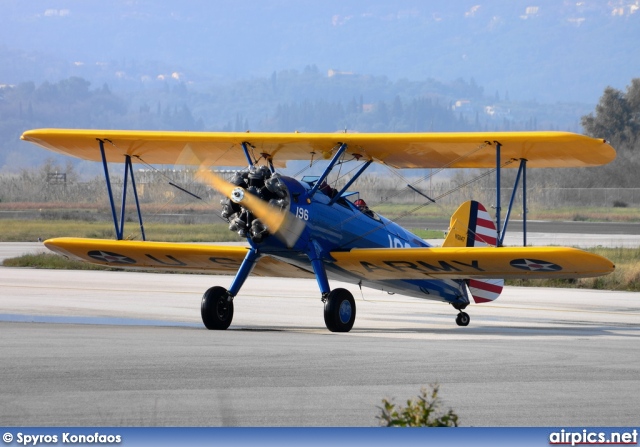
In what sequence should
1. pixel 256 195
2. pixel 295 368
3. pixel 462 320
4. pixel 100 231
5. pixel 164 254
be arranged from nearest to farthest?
pixel 295 368, pixel 256 195, pixel 164 254, pixel 462 320, pixel 100 231

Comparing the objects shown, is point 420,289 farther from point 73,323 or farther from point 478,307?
point 73,323

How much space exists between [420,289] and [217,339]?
212 inches

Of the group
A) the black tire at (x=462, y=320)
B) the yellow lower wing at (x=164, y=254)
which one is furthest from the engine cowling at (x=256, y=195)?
the black tire at (x=462, y=320)

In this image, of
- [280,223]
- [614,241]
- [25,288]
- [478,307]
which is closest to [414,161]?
[280,223]

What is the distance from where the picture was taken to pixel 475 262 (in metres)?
13.8

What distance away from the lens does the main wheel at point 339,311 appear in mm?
13281

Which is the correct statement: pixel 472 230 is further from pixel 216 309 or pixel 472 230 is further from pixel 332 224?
pixel 216 309

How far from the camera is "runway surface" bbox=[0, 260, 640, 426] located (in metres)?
7.05

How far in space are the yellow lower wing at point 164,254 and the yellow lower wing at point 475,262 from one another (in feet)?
4.64

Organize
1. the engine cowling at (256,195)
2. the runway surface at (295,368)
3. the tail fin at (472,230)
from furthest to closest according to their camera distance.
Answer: the tail fin at (472,230) < the engine cowling at (256,195) < the runway surface at (295,368)

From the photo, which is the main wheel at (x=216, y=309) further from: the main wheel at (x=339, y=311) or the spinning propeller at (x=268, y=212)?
the main wheel at (x=339, y=311)

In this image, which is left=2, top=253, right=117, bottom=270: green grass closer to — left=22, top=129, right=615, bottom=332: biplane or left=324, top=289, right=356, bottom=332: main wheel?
left=22, top=129, right=615, bottom=332: biplane

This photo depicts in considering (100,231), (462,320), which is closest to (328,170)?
(462,320)

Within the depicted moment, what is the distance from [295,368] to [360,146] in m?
6.03
